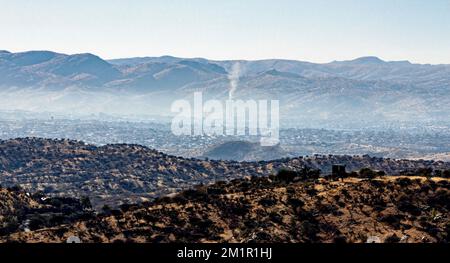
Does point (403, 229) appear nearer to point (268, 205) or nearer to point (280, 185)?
point (268, 205)

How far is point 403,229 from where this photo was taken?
65.9 m

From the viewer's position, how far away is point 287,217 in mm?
69375

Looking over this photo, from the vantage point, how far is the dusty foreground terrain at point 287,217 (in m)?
64.6

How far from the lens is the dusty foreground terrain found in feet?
212

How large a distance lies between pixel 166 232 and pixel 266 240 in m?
10.9

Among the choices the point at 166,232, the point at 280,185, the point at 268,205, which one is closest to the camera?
the point at 166,232

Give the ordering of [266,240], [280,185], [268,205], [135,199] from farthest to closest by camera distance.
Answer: [135,199], [280,185], [268,205], [266,240]

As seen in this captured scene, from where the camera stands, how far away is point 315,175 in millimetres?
96562

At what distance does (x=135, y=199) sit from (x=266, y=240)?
10942 cm
